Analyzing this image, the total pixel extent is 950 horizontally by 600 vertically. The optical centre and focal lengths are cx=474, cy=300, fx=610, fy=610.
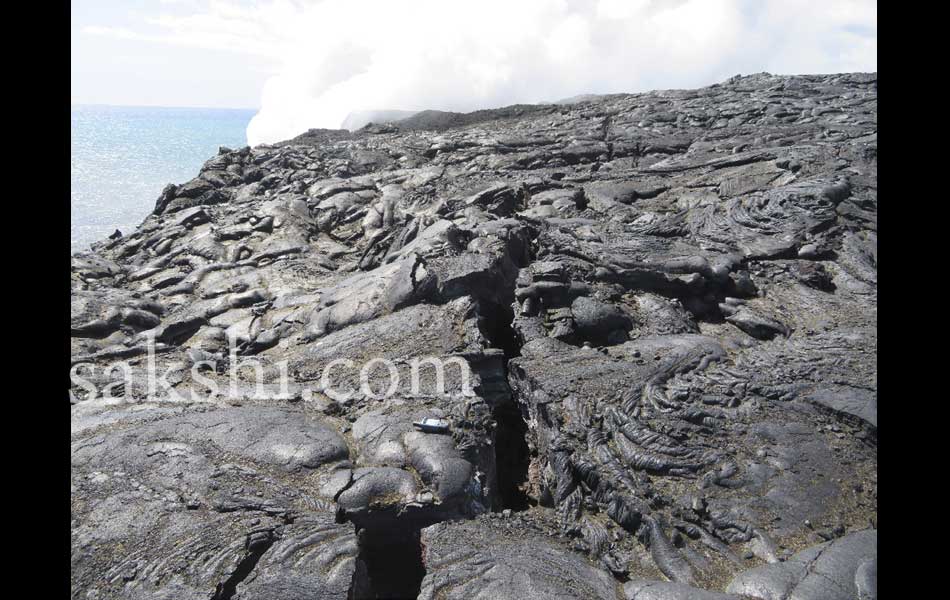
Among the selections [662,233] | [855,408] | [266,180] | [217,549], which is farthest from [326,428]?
[266,180]

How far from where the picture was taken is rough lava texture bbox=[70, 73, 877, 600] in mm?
5340

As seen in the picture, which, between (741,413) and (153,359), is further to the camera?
(153,359)

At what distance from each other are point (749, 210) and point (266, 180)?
1429cm

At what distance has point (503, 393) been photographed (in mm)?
8680

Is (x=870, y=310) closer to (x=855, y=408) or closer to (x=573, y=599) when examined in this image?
(x=855, y=408)

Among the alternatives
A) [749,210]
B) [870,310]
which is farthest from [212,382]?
[749,210]

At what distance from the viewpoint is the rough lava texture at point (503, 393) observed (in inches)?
210

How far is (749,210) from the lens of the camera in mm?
12703

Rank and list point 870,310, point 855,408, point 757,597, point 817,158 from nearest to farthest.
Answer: point 757,597 → point 855,408 → point 870,310 → point 817,158

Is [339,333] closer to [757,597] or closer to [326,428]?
[326,428]

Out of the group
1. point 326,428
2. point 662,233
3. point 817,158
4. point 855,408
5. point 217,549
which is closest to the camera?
point 217,549

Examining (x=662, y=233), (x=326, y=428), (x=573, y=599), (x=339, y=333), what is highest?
(x=662, y=233)

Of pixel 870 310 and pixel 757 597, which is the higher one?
pixel 870 310

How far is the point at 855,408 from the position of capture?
21.9ft
